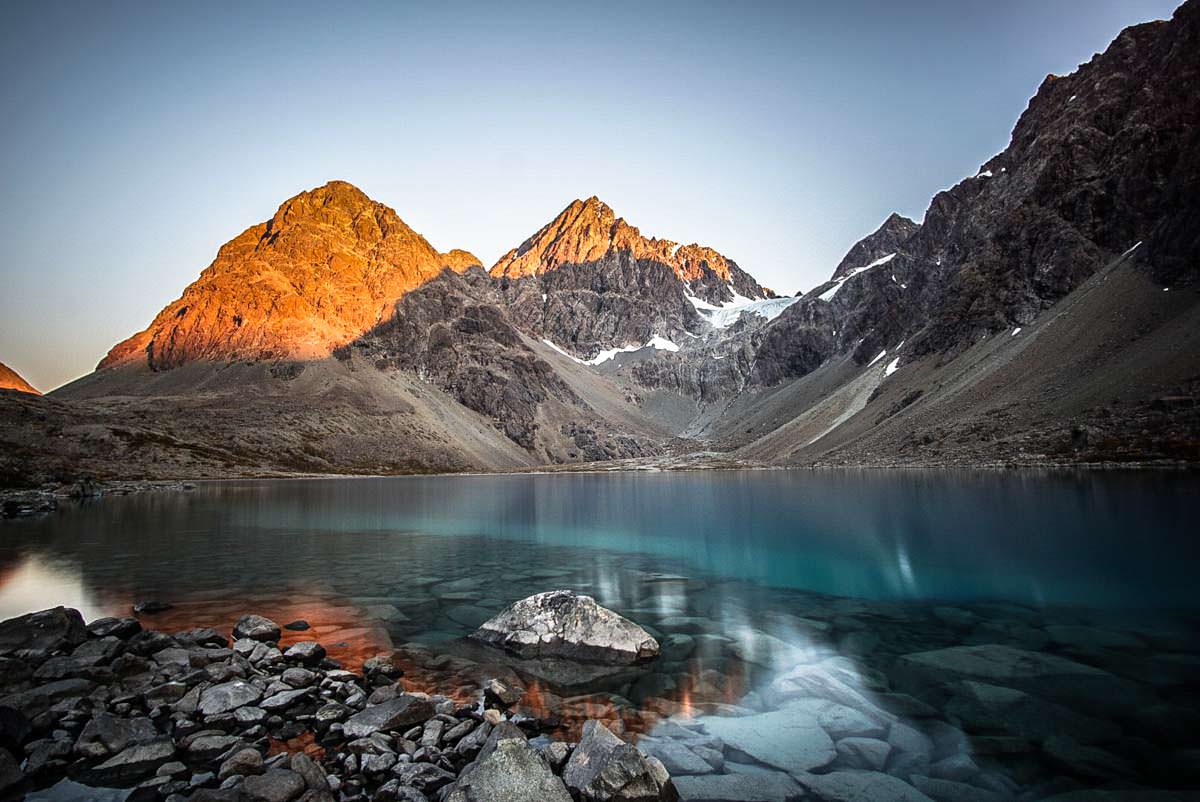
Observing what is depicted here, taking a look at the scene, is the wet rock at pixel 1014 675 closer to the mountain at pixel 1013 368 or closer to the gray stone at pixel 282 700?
the gray stone at pixel 282 700

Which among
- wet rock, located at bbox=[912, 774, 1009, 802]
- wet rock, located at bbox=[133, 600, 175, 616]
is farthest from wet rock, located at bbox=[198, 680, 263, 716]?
wet rock, located at bbox=[912, 774, 1009, 802]

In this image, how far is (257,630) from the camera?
56.4 ft

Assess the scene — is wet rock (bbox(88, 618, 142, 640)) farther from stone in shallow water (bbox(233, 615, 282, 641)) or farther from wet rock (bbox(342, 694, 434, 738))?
wet rock (bbox(342, 694, 434, 738))

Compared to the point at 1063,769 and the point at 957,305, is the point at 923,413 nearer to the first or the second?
the point at 957,305

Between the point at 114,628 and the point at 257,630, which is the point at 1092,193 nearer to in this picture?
the point at 257,630

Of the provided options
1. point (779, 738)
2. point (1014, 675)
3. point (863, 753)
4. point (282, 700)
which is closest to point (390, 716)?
point (282, 700)

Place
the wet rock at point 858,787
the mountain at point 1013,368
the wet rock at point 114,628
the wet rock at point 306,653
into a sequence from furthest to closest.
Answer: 1. the mountain at point 1013,368
2. the wet rock at point 114,628
3. the wet rock at point 306,653
4. the wet rock at point 858,787

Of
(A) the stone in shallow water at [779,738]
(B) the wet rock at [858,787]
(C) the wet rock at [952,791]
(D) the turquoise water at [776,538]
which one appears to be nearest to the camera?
(C) the wet rock at [952,791]

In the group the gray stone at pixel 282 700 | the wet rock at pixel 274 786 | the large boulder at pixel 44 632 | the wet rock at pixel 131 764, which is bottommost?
the gray stone at pixel 282 700

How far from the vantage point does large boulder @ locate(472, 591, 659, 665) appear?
1581cm

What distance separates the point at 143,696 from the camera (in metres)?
12.1

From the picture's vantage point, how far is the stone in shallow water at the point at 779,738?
33.4 feet

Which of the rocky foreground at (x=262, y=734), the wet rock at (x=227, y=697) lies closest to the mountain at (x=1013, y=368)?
the rocky foreground at (x=262, y=734)

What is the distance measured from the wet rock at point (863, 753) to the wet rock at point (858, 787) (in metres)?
0.26
